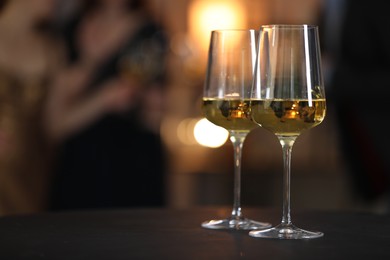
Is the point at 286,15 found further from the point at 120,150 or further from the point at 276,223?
the point at 276,223

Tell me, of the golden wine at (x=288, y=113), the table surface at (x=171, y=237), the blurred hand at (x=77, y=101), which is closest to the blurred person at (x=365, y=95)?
the blurred hand at (x=77, y=101)

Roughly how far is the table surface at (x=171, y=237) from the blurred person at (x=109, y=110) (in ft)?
7.20

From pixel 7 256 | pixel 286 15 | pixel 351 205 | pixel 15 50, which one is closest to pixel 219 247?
pixel 7 256

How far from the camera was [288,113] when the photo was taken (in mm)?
1446

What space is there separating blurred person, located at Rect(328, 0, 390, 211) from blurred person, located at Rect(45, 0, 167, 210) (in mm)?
740

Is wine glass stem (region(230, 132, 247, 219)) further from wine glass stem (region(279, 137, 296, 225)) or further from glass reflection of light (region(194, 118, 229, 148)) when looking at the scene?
glass reflection of light (region(194, 118, 229, 148))

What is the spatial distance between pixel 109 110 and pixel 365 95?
999 mm

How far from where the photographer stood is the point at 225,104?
159 cm

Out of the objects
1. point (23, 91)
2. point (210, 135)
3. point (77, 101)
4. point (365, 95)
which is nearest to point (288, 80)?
point (23, 91)

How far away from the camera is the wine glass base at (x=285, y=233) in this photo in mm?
1418

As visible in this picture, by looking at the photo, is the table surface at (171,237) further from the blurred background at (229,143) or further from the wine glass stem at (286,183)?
the blurred background at (229,143)

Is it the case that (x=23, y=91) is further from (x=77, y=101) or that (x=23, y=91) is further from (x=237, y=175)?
(x=237, y=175)

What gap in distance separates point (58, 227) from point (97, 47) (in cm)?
248

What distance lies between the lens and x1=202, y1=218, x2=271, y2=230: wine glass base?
152 cm
